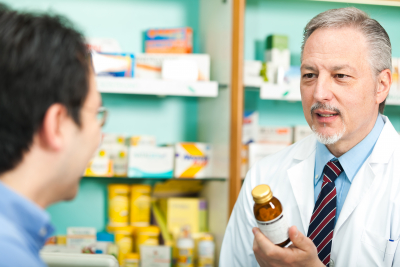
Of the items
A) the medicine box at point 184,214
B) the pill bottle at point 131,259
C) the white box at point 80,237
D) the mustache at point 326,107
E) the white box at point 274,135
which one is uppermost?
the mustache at point 326,107

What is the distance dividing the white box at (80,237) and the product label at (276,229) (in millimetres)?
1622

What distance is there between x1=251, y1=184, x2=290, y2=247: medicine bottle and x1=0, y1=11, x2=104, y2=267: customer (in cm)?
48

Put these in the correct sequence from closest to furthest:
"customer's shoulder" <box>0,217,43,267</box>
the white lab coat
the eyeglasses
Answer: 1. "customer's shoulder" <box>0,217,43,267</box>
2. the eyeglasses
3. the white lab coat

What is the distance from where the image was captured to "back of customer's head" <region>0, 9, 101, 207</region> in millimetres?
745

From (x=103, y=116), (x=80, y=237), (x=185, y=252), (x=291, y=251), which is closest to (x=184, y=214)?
(x=185, y=252)

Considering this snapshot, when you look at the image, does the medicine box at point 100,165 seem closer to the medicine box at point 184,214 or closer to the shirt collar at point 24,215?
the medicine box at point 184,214

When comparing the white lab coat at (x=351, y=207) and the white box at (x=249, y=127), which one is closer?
the white lab coat at (x=351, y=207)

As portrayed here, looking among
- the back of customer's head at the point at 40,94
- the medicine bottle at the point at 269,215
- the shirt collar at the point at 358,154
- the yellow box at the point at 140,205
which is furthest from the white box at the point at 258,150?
the back of customer's head at the point at 40,94

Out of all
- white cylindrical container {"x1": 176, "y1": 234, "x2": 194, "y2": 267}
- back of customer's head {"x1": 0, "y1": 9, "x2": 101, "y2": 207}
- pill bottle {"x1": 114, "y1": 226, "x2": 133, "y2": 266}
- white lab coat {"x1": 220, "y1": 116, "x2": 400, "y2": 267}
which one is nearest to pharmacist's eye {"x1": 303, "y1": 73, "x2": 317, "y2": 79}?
white lab coat {"x1": 220, "y1": 116, "x2": 400, "y2": 267}

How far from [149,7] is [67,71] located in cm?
216

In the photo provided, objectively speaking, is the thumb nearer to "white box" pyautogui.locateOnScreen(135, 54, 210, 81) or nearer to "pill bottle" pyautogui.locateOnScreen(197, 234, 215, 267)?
"pill bottle" pyautogui.locateOnScreen(197, 234, 215, 267)

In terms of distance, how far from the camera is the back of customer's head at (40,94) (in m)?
0.74

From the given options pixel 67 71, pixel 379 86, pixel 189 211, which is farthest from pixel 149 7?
pixel 67 71

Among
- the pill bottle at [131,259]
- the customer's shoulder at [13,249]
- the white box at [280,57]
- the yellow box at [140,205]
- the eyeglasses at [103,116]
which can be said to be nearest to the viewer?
the customer's shoulder at [13,249]
